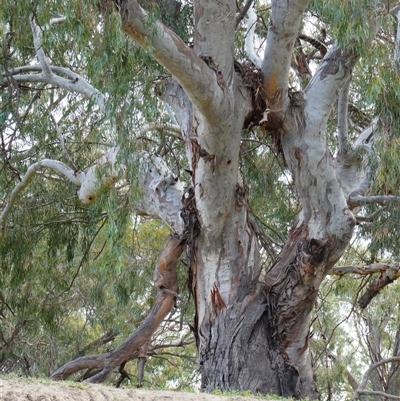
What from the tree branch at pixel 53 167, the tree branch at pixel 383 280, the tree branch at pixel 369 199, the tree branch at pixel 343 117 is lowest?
the tree branch at pixel 383 280

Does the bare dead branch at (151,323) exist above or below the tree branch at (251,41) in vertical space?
below

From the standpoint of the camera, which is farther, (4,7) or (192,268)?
(192,268)

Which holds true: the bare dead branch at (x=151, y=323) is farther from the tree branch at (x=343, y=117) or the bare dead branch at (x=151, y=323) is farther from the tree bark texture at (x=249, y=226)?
the tree branch at (x=343, y=117)

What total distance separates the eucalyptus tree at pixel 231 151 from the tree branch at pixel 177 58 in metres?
0.02

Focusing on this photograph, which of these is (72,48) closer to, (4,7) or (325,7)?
(4,7)

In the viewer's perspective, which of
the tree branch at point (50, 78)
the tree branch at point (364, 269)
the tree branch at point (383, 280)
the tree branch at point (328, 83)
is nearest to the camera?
the tree branch at point (328, 83)

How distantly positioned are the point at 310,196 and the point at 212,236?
1003mm

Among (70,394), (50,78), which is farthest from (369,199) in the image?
(70,394)

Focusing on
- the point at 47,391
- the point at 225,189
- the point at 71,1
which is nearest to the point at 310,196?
the point at 225,189

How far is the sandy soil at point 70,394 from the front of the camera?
3.04m

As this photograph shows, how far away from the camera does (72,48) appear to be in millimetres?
7742

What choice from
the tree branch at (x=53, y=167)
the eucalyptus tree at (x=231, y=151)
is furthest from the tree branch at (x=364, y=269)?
the tree branch at (x=53, y=167)

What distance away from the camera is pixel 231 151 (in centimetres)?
662

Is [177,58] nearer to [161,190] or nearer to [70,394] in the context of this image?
[161,190]
